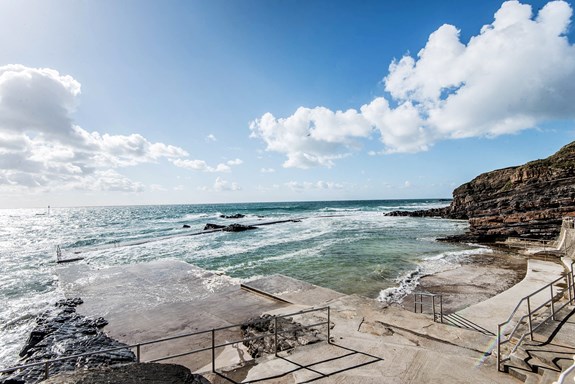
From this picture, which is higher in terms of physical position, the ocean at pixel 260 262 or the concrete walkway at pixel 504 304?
the concrete walkway at pixel 504 304

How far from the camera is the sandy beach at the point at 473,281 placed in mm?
12984

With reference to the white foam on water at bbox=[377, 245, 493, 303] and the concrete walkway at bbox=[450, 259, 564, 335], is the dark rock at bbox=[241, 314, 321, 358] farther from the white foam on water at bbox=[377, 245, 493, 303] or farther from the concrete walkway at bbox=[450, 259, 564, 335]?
the white foam on water at bbox=[377, 245, 493, 303]

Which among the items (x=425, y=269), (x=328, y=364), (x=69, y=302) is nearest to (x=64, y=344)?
(x=69, y=302)

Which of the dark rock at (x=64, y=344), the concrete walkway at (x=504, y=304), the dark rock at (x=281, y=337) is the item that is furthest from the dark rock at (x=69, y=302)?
the concrete walkway at (x=504, y=304)

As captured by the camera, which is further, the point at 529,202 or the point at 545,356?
the point at 529,202

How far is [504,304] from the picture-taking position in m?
10.9

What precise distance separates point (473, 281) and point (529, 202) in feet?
92.5

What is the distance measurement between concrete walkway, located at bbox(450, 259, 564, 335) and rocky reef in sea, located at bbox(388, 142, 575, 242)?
54.3ft

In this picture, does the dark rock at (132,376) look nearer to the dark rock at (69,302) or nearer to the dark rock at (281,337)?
the dark rock at (281,337)

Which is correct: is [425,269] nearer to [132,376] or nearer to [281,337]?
[281,337]

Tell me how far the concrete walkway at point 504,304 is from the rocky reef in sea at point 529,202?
16.5 m

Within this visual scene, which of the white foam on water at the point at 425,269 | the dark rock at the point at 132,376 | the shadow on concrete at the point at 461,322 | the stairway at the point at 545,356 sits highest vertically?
the dark rock at the point at 132,376

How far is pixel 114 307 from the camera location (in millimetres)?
13461

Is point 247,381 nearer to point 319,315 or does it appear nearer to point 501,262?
point 319,315
